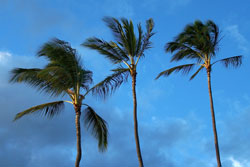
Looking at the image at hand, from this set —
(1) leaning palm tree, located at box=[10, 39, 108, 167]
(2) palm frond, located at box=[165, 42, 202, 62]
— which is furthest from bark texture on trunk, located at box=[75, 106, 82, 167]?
(2) palm frond, located at box=[165, 42, 202, 62]

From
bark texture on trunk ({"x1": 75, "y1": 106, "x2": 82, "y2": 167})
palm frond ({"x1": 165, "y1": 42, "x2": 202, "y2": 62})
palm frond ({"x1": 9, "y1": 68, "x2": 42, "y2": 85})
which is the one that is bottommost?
bark texture on trunk ({"x1": 75, "y1": 106, "x2": 82, "y2": 167})

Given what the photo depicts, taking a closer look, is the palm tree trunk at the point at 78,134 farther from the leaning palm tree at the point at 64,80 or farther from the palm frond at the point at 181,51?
the palm frond at the point at 181,51

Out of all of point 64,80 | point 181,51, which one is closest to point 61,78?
point 64,80

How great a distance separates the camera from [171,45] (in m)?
25.3

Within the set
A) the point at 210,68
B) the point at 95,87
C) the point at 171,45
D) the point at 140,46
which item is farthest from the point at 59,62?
the point at 210,68

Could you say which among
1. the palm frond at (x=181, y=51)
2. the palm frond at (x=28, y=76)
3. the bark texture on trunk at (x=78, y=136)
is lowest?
the bark texture on trunk at (x=78, y=136)

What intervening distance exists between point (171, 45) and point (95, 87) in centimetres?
669

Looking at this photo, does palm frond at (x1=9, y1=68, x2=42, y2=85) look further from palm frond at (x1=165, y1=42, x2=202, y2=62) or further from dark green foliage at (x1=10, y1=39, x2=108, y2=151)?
palm frond at (x1=165, y1=42, x2=202, y2=62)

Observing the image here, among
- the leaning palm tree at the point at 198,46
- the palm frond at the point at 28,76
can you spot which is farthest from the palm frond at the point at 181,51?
the palm frond at the point at 28,76

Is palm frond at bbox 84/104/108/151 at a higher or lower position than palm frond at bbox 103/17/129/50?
lower

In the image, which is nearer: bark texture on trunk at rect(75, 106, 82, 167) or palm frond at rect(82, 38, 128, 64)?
bark texture on trunk at rect(75, 106, 82, 167)

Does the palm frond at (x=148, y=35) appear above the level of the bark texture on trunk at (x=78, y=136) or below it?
above

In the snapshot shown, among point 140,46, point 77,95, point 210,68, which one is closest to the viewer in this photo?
point 77,95

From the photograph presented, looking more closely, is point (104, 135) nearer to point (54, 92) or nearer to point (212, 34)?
point (54, 92)
